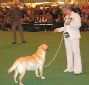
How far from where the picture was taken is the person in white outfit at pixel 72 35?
9.12 meters

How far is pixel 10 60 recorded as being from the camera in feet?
38.5

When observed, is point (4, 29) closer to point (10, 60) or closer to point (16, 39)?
point (16, 39)

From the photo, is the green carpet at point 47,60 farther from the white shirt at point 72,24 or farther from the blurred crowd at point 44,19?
the blurred crowd at point 44,19

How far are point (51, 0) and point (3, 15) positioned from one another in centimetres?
792

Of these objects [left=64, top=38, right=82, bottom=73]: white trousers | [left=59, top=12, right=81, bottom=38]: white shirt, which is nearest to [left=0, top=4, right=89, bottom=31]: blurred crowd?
[left=64, top=38, right=82, bottom=73]: white trousers

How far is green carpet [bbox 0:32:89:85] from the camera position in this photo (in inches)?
354

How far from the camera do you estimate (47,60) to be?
11805 millimetres

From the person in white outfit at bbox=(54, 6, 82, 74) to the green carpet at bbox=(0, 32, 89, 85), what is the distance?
0.31 meters

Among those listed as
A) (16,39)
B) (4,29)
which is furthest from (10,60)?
(4,29)

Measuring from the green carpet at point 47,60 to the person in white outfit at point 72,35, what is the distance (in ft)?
1.02

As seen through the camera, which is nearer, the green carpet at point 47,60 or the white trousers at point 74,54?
the green carpet at point 47,60

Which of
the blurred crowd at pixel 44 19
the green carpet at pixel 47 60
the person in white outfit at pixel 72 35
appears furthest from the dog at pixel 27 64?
the blurred crowd at pixel 44 19

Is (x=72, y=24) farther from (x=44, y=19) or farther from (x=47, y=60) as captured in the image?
(x=44, y=19)

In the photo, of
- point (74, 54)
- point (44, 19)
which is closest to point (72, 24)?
point (74, 54)
